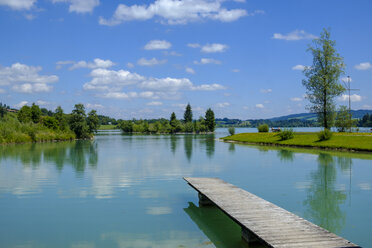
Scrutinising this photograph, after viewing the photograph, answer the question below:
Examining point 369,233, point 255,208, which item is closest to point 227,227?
point 255,208

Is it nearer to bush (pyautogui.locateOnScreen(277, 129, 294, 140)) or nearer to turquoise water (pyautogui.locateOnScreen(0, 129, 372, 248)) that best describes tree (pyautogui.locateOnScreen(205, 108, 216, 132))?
bush (pyautogui.locateOnScreen(277, 129, 294, 140))

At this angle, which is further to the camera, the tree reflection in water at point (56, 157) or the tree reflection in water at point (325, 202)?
the tree reflection in water at point (56, 157)

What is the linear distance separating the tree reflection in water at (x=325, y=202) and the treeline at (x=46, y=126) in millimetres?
57857

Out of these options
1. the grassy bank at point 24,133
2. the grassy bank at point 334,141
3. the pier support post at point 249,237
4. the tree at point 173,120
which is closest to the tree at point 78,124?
the grassy bank at point 24,133

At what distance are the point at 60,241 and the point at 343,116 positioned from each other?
51.5 m

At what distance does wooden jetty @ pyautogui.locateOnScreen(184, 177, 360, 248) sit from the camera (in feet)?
23.7

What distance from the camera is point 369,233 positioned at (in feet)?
32.8

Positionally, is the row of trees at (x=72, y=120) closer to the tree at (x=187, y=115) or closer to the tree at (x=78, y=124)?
the tree at (x=78, y=124)

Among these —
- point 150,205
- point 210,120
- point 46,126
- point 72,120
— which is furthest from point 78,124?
point 150,205

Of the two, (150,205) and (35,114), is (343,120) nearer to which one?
(150,205)

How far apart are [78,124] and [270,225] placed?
85842 mm

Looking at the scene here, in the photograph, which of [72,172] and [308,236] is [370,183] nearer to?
[308,236]

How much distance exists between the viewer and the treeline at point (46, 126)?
6488 cm

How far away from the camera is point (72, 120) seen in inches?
3501
